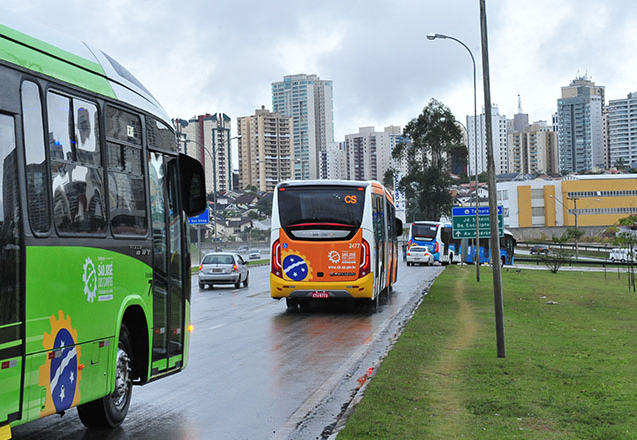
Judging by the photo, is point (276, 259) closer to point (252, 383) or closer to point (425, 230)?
point (252, 383)

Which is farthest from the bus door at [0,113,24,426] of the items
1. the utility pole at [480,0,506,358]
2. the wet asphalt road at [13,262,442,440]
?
the utility pole at [480,0,506,358]

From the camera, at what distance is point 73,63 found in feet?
25.2

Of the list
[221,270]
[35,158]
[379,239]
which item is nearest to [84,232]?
[35,158]

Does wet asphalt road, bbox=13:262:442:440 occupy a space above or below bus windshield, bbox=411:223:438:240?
below

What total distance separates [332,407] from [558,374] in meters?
3.71

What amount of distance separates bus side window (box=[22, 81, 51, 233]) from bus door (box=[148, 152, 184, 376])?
8.66 feet

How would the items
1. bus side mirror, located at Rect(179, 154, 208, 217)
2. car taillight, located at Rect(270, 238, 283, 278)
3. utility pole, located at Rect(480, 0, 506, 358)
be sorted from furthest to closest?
1. car taillight, located at Rect(270, 238, 283, 278)
2. utility pole, located at Rect(480, 0, 506, 358)
3. bus side mirror, located at Rect(179, 154, 208, 217)

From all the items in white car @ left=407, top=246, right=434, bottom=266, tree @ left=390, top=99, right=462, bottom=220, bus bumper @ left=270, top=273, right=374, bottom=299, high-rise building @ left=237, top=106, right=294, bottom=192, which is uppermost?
high-rise building @ left=237, top=106, right=294, bottom=192

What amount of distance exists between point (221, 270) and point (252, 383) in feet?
88.2

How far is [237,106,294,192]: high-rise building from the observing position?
189m

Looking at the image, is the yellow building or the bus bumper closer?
the bus bumper

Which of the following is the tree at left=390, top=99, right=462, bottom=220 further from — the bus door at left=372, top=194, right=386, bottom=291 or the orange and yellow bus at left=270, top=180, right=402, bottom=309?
the orange and yellow bus at left=270, top=180, right=402, bottom=309

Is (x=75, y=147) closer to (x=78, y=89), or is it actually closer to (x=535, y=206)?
(x=78, y=89)

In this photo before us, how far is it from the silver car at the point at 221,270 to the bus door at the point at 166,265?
28.5 metres
